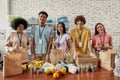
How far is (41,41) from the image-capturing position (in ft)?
10.1

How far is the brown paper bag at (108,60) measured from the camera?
2273 mm

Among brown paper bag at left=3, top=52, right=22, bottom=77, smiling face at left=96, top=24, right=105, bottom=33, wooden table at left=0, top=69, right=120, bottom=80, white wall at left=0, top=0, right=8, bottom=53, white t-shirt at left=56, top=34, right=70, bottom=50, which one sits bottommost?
wooden table at left=0, top=69, right=120, bottom=80

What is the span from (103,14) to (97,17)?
6.9 inches

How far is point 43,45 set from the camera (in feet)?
10.2

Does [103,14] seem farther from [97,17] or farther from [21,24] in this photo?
[21,24]

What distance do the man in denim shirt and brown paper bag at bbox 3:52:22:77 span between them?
95 cm

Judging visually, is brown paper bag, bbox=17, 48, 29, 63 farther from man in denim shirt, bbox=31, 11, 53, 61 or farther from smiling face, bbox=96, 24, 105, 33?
smiling face, bbox=96, 24, 105, 33

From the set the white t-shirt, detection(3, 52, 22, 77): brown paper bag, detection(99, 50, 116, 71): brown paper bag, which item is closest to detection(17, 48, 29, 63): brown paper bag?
detection(3, 52, 22, 77): brown paper bag

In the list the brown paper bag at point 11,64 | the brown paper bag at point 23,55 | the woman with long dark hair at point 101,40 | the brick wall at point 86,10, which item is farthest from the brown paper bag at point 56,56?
the brick wall at point 86,10

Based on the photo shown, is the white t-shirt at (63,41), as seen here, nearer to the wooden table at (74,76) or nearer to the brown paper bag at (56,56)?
the brown paper bag at (56,56)

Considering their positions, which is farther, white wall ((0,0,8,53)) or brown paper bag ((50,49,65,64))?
white wall ((0,0,8,53))

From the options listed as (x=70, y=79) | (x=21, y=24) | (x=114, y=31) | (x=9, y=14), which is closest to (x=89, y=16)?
(x=114, y=31)

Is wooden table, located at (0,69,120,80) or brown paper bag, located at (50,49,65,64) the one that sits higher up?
brown paper bag, located at (50,49,65,64)

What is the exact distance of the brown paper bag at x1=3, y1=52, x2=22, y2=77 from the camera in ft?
6.48
